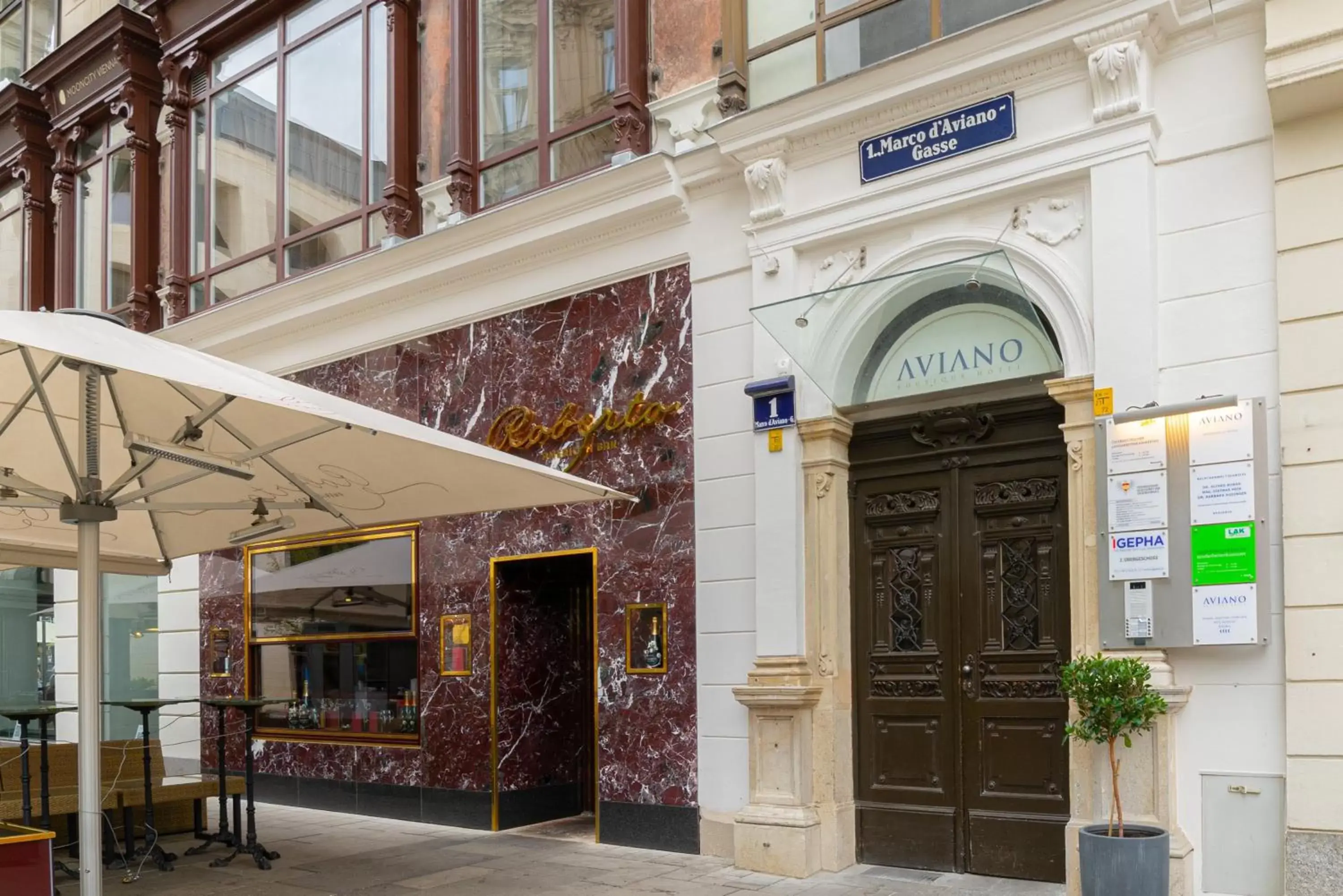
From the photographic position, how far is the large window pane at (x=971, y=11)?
806 cm

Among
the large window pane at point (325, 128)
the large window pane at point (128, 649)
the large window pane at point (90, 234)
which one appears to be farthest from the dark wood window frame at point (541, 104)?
the large window pane at point (128, 649)

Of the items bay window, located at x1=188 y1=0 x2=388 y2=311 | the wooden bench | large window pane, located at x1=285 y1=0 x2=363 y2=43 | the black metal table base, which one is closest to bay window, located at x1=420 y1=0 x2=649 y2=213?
bay window, located at x1=188 y1=0 x2=388 y2=311

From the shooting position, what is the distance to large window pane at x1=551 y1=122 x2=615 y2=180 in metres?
10.2

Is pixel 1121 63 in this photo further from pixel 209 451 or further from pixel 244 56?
pixel 244 56

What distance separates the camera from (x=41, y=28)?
55.5 feet

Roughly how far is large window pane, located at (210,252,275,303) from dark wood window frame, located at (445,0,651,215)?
9.30ft

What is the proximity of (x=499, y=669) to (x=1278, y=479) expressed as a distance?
6.48m

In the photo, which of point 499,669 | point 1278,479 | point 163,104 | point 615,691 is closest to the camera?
point 1278,479

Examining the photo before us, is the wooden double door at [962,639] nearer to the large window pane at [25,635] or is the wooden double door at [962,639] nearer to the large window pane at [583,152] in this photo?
the large window pane at [583,152]

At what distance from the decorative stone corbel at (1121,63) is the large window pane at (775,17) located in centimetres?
232

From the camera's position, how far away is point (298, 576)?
1246cm

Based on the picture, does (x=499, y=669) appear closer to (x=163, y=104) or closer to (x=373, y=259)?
(x=373, y=259)

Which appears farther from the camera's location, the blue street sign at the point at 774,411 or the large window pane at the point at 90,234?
the large window pane at the point at 90,234

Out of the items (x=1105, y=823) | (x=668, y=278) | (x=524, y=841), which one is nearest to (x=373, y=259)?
(x=668, y=278)
